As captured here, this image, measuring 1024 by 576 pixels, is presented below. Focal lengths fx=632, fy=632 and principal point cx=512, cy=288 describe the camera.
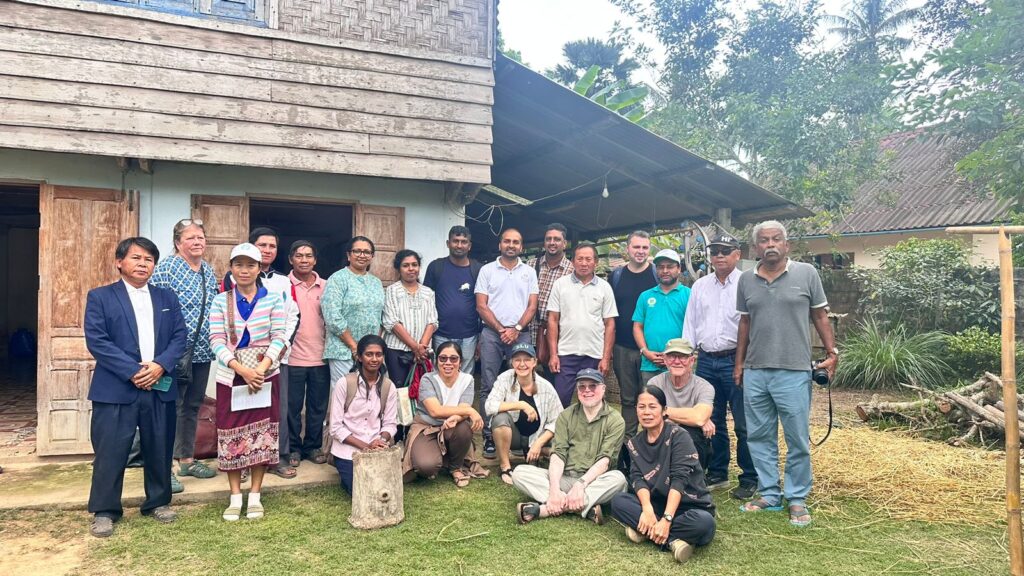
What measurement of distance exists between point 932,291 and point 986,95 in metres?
2.69

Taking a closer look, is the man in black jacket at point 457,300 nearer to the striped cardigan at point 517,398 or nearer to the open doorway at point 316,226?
the striped cardigan at point 517,398

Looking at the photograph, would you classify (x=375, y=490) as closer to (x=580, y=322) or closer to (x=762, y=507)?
(x=580, y=322)

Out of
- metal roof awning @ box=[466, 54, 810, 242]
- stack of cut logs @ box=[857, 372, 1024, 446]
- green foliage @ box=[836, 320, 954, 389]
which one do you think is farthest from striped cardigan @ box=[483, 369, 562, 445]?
green foliage @ box=[836, 320, 954, 389]

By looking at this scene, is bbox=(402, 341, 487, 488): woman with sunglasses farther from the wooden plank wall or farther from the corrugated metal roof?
the corrugated metal roof

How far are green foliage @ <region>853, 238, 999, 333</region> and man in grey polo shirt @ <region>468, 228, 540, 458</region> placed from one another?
675cm

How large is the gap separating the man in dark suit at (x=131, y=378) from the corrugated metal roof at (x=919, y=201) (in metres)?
12.9

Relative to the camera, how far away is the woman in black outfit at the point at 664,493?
341 cm

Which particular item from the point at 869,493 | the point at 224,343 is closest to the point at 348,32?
the point at 224,343

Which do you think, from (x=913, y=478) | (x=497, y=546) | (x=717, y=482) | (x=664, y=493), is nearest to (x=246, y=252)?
(x=497, y=546)

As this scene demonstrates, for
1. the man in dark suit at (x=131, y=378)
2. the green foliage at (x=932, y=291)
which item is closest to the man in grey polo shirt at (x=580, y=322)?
the man in dark suit at (x=131, y=378)

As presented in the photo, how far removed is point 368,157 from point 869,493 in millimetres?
4608

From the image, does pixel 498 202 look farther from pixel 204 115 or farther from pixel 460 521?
pixel 460 521

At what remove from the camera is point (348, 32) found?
5434mm

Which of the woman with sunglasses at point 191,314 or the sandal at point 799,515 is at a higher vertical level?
the woman with sunglasses at point 191,314
